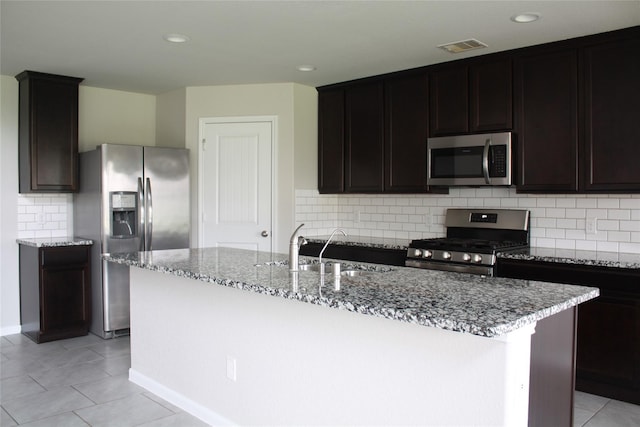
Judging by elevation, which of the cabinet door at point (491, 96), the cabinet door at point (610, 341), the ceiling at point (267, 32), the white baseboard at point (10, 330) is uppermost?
the ceiling at point (267, 32)

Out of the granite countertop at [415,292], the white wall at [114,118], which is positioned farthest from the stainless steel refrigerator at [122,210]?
the granite countertop at [415,292]

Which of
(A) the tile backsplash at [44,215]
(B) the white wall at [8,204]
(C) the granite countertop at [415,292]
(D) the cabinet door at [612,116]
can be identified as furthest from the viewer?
(A) the tile backsplash at [44,215]

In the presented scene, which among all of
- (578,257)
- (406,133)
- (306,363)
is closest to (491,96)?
(406,133)

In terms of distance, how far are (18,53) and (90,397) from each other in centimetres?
263

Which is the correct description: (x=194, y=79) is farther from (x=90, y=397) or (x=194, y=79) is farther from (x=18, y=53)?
(x=90, y=397)

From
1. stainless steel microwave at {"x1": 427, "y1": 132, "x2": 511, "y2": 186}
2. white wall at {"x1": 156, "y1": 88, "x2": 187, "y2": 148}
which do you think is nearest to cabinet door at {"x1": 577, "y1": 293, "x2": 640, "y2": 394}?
stainless steel microwave at {"x1": 427, "y1": 132, "x2": 511, "y2": 186}

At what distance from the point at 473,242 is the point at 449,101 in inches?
45.6

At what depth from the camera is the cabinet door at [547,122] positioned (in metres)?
3.80

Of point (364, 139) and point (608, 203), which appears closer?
point (608, 203)

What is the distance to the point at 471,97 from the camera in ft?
14.1

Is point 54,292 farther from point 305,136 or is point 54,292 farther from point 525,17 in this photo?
point 525,17

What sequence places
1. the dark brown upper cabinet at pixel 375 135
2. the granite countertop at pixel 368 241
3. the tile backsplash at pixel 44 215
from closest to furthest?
1. the granite countertop at pixel 368 241
2. the dark brown upper cabinet at pixel 375 135
3. the tile backsplash at pixel 44 215

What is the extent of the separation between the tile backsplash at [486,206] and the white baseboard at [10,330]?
2732mm

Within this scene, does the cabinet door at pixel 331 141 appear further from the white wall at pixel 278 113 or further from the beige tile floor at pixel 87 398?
the beige tile floor at pixel 87 398
